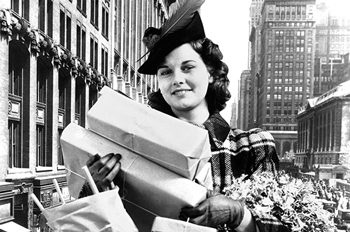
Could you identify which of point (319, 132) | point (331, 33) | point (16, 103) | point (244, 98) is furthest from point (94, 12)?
point (244, 98)

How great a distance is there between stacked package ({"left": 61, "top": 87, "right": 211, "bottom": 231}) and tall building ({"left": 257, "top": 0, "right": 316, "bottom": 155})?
2374 inches

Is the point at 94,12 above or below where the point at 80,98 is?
above

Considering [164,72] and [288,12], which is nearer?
[164,72]

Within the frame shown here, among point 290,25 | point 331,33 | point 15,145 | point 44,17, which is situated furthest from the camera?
point 290,25

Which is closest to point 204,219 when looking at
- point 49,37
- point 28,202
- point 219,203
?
point 219,203

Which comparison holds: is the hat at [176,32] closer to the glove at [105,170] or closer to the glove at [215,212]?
the glove at [105,170]

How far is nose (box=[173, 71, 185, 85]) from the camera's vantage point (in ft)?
5.93

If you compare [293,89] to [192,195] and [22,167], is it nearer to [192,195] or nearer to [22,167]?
[22,167]

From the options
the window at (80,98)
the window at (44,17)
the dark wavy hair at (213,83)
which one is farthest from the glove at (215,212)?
the window at (80,98)

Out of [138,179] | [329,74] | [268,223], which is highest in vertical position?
[329,74]

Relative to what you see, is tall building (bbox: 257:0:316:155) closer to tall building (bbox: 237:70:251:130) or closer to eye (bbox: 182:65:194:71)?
tall building (bbox: 237:70:251:130)

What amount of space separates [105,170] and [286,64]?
215 feet

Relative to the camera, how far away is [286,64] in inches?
2470

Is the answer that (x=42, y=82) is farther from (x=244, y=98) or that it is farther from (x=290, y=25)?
(x=244, y=98)
